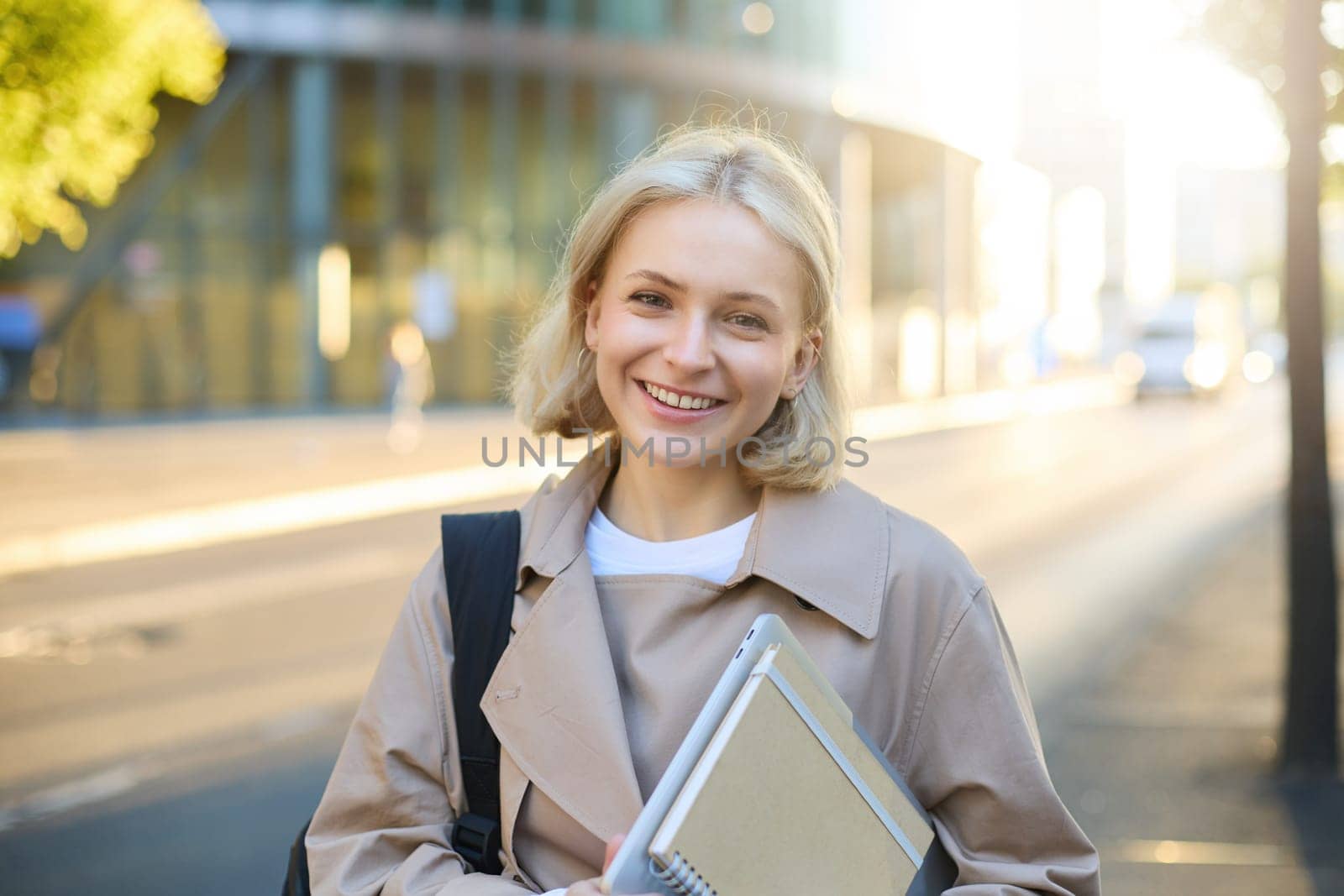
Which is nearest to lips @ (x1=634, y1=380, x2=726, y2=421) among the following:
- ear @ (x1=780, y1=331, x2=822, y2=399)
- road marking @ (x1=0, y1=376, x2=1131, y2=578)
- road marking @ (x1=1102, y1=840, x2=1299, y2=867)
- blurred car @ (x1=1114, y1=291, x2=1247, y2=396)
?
ear @ (x1=780, y1=331, x2=822, y2=399)

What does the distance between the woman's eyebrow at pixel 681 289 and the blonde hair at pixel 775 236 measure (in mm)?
90

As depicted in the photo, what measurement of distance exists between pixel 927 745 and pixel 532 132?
31.6 meters

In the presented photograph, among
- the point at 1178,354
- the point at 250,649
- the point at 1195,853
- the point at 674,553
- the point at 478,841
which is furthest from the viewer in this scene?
the point at 1178,354

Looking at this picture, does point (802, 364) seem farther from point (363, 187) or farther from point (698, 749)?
point (363, 187)

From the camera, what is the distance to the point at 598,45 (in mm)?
32188

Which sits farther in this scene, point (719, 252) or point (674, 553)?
point (674, 553)

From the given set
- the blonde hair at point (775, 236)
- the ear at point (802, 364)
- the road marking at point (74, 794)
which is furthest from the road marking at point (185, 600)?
the ear at point (802, 364)

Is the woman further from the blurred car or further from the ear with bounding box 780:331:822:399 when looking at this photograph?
the blurred car

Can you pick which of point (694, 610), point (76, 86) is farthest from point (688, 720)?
point (76, 86)

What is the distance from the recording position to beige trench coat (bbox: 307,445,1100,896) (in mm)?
1832

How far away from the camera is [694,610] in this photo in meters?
1.94

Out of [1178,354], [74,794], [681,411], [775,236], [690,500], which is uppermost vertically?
[1178,354]

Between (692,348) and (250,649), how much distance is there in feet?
22.1

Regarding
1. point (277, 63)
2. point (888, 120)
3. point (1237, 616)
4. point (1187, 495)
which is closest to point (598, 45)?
point (277, 63)
